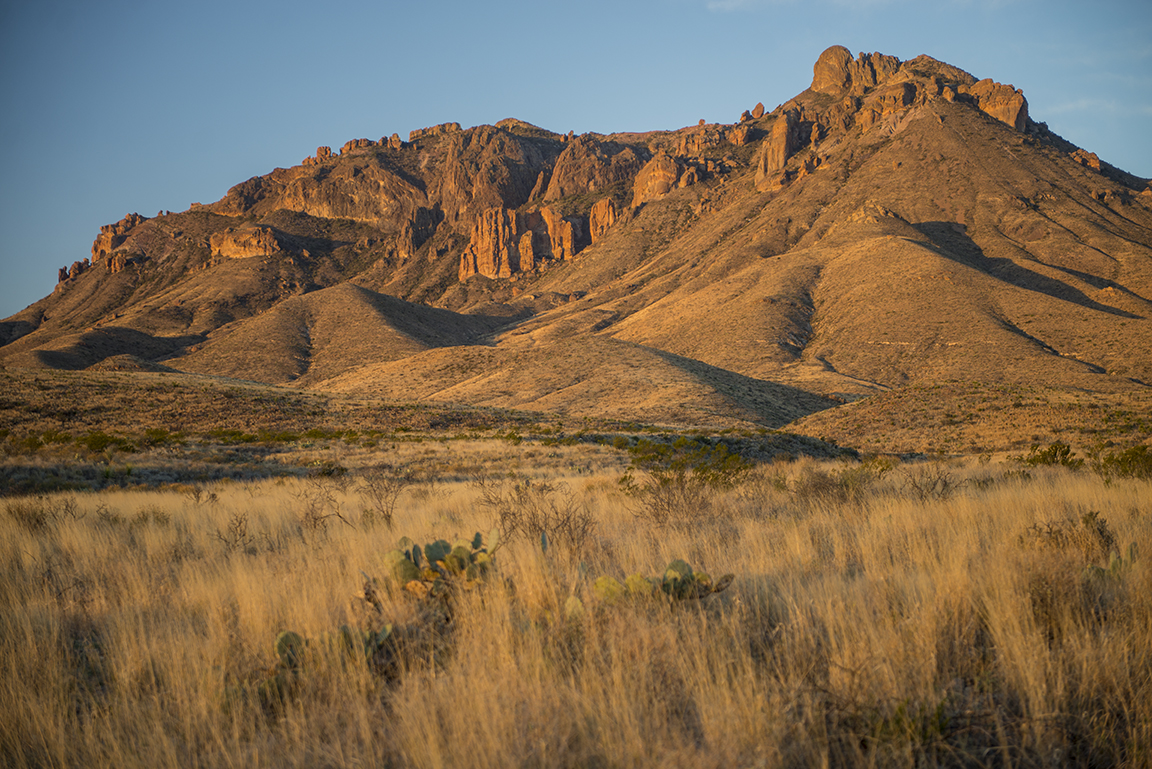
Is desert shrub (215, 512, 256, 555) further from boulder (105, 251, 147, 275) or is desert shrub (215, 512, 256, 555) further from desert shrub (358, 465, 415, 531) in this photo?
boulder (105, 251, 147, 275)

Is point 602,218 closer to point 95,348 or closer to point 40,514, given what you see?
point 95,348

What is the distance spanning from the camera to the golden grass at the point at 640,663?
2.28m

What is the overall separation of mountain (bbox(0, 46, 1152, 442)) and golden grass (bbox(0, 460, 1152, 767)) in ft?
103

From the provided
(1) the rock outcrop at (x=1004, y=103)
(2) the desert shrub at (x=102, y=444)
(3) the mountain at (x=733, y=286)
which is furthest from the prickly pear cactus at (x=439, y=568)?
(1) the rock outcrop at (x=1004, y=103)

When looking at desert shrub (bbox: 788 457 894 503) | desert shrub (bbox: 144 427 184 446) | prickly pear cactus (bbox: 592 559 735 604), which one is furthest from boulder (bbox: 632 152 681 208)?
prickly pear cactus (bbox: 592 559 735 604)

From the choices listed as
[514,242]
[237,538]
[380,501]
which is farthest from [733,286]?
[514,242]

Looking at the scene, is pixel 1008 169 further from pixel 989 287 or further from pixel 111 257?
pixel 111 257

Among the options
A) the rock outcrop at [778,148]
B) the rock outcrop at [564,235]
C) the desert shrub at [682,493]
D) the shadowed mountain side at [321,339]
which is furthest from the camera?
the rock outcrop at [564,235]

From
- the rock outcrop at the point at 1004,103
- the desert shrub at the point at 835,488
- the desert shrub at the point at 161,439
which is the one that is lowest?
the desert shrub at the point at 835,488

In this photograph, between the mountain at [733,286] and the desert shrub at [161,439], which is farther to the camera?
the mountain at [733,286]

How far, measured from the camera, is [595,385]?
50125mm

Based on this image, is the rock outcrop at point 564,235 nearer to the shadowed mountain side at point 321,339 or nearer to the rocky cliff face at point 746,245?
the rocky cliff face at point 746,245

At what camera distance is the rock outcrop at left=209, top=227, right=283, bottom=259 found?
169 metres

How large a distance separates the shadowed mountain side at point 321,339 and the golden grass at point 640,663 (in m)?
84.3
